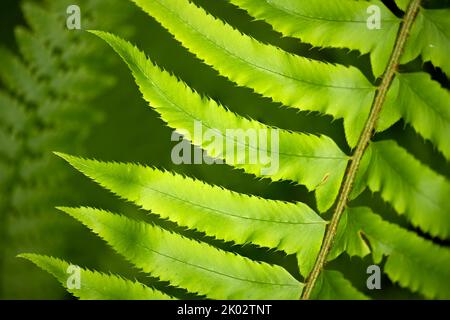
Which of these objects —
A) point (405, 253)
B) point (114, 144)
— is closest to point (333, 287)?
point (405, 253)

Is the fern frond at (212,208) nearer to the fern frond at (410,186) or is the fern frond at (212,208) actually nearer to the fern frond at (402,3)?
the fern frond at (410,186)

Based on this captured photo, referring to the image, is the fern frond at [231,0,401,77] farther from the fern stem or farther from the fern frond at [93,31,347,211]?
the fern frond at [93,31,347,211]

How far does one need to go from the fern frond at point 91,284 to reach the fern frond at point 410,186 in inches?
24.0

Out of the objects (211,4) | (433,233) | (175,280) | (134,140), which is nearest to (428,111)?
(433,233)

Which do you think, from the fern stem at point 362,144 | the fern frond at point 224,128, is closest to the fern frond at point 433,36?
the fern stem at point 362,144

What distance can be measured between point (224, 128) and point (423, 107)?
0.47 metres

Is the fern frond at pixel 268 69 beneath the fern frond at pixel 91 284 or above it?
above

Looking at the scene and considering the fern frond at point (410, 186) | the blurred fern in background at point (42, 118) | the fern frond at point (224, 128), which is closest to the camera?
the fern frond at point (224, 128)

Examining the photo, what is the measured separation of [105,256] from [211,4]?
125cm

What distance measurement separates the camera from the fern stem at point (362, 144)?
101 centimetres

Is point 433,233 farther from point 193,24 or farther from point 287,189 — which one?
point 287,189

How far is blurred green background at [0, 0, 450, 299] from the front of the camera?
184 centimetres

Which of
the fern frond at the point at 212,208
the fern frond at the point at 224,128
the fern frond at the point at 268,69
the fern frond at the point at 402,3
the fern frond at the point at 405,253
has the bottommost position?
the fern frond at the point at 405,253

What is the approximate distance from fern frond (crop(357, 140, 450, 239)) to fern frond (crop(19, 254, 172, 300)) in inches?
24.0
